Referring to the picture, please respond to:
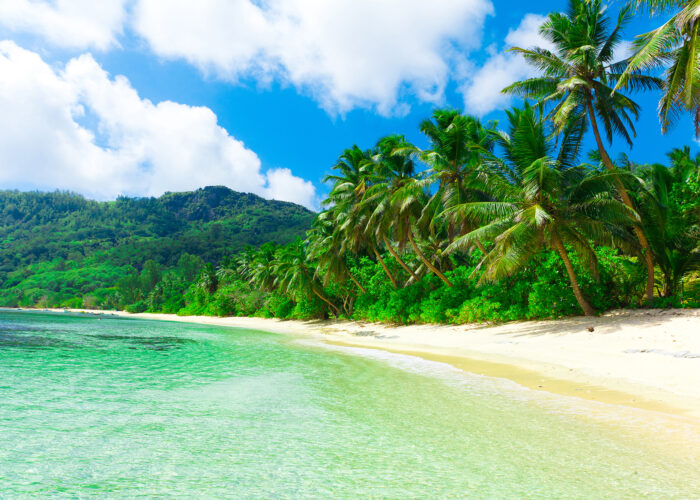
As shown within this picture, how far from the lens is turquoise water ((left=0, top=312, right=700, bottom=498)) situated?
11.9 ft

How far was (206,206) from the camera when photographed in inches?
7352

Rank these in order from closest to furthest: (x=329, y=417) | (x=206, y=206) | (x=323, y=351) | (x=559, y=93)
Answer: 1. (x=329, y=417)
2. (x=323, y=351)
3. (x=559, y=93)
4. (x=206, y=206)

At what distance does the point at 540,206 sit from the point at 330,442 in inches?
475

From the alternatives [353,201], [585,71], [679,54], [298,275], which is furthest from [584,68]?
[298,275]

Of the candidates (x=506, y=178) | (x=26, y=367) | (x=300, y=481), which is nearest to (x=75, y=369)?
(x=26, y=367)

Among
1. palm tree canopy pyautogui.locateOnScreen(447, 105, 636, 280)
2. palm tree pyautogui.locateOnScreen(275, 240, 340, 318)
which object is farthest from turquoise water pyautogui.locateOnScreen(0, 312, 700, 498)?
palm tree pyautogui.locateOnScreen(275, 240, 340, 318)

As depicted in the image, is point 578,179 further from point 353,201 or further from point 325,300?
point 325,300

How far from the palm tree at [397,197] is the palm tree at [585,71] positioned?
302 inches

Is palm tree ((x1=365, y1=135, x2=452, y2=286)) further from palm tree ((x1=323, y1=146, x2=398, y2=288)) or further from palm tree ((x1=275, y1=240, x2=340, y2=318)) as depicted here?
palm tree ((x1=275, y1=240, x2=340, y2=318))

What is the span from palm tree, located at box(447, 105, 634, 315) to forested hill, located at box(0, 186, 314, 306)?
9699 cm

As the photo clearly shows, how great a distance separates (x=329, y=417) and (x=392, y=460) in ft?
6.13

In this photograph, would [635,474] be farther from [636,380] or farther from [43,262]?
[43,262]

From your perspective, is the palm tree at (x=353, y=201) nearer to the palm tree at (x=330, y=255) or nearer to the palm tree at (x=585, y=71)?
the palm tree at (x=330, y=255)

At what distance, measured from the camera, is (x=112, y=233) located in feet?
507
